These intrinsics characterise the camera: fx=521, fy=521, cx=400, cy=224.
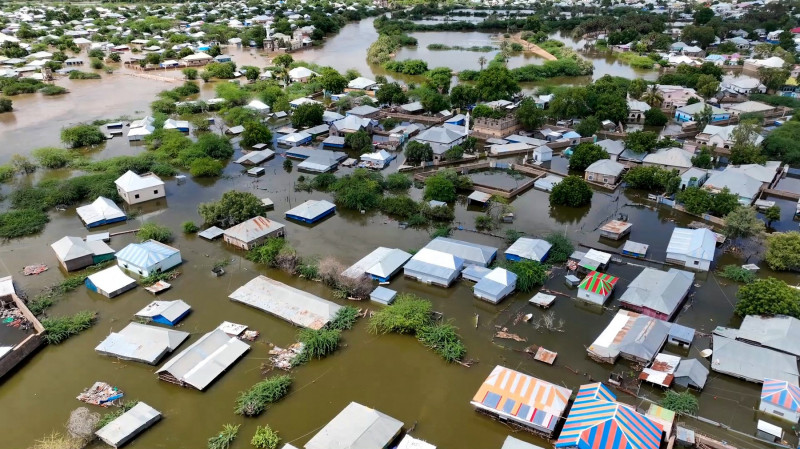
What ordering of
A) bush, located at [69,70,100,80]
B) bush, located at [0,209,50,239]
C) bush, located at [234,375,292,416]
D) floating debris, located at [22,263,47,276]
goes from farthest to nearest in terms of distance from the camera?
1. bush, located at [69,70,100,80]
2. bush, located at [0,209,50,239]
3. floating debris, located at [22,263,47,276]
4. bush, located at [234,375,292,416]

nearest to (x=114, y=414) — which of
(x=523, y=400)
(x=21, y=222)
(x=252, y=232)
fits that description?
(x=252, y=232)

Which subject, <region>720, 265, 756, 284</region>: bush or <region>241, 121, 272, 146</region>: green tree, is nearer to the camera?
<region>720, 265, 756, 284</region>: bush

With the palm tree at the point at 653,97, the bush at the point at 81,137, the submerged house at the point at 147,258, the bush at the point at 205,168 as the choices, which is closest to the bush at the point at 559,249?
the submerged house at the point at 147,258

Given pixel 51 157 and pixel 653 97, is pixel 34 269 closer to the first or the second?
pixel 51 157

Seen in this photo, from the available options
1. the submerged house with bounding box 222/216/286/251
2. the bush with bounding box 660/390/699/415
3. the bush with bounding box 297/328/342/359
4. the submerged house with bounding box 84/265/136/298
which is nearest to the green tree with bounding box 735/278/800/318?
the bush with bounding box 660/390/699/415

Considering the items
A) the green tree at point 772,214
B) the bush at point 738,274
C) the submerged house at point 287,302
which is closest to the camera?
the submerged house at point 287,302

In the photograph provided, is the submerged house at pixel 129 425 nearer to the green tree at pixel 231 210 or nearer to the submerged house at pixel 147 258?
the submerged house at pixel 147 258

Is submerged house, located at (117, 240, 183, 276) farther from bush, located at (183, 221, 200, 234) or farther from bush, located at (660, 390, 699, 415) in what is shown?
bush, located at (660, 390, 699, 415)
